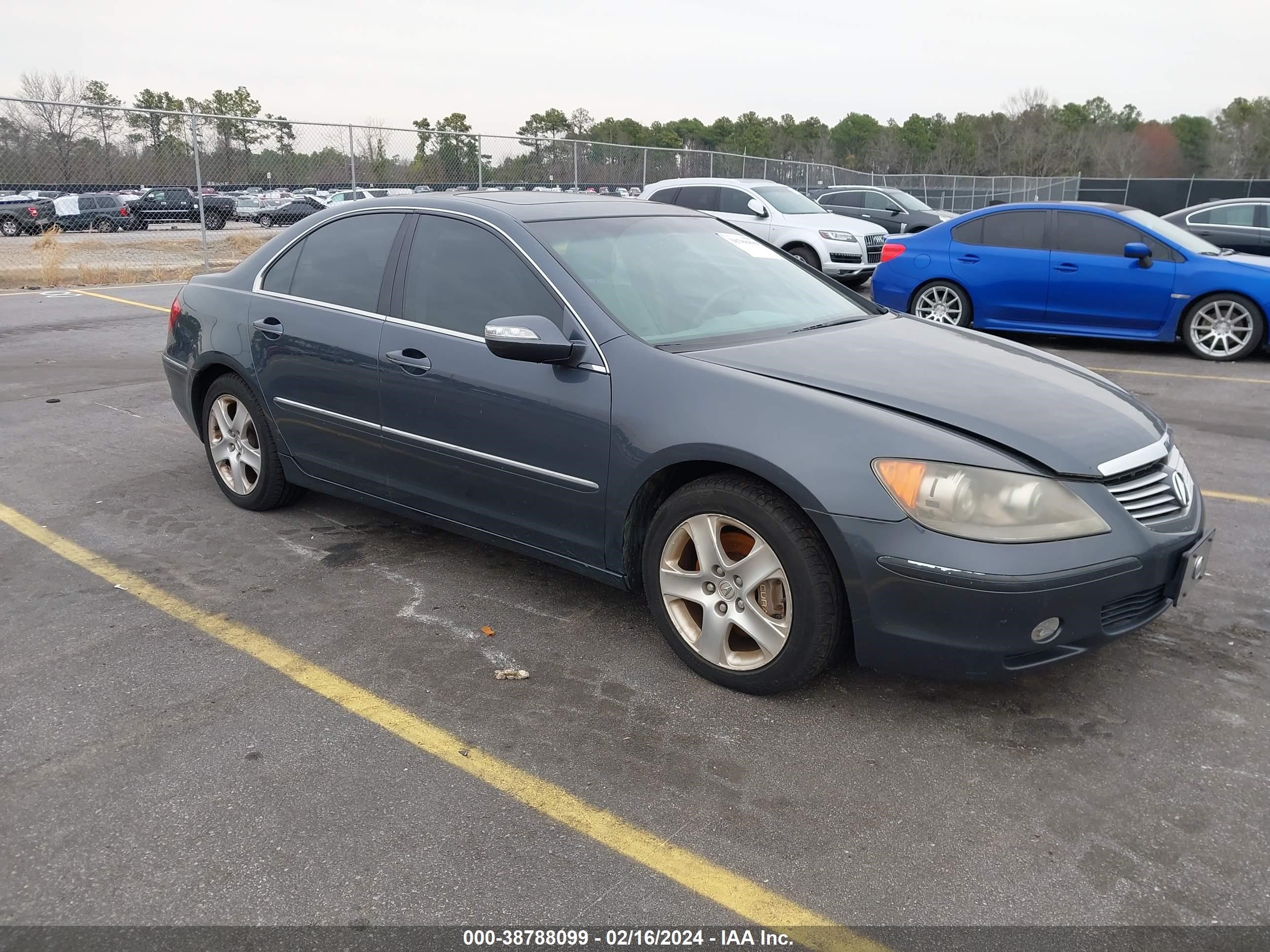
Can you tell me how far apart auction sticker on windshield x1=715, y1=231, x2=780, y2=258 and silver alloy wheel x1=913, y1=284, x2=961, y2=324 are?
243 inches

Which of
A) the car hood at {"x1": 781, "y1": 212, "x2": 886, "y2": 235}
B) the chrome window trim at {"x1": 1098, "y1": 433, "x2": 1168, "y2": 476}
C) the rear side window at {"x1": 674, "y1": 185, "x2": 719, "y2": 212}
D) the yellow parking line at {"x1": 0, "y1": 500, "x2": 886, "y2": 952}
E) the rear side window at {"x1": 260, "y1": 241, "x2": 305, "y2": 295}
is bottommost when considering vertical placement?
the yellow parking line at {"x1": 0, "y1": 500, "x2": 886, "y2": 952}

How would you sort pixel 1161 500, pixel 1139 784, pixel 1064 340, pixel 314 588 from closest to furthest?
1. pixel 1139 784
2. pixel 1161 500
3. pixel 314 588
4. pixel 1064 340

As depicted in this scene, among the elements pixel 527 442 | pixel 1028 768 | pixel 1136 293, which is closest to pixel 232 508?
pixel 527 442

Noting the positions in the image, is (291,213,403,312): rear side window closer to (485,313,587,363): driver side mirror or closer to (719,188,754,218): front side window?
(485,313,587,363): driver side mirror

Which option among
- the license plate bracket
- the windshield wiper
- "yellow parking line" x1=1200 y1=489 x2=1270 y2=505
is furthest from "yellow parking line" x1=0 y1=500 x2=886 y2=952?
"yellow parking line" x1=1200 y1=489 x2=1270 y2=505

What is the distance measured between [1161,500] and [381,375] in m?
2.89

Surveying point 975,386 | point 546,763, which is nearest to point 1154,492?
point 975,386

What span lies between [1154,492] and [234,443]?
409 cm

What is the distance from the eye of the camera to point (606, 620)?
390cm

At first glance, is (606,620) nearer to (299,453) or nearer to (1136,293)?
(299,453)

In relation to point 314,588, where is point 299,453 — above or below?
above

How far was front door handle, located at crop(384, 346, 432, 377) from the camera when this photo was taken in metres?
3.96

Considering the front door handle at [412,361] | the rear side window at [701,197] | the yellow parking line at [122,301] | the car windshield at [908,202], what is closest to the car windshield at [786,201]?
the rear side window at [701,197]

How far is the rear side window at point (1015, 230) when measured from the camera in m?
9.89
